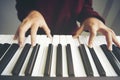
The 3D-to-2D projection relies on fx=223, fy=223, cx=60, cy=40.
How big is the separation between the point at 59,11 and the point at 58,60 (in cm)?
69

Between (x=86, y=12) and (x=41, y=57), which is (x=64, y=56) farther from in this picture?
(x=86, y=12)

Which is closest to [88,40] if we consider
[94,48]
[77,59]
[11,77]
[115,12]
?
[94,48]

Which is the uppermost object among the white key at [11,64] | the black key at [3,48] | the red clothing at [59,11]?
the white key at [11,64]

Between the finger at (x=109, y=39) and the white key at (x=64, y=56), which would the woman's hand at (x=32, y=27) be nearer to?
the white key at (x=64, y=56)

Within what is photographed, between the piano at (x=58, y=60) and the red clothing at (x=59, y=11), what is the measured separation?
1.32 feet

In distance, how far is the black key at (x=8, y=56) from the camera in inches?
30.6

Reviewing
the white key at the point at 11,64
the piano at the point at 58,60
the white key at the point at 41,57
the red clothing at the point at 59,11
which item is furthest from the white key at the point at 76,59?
the red clothing at the point at 59,11

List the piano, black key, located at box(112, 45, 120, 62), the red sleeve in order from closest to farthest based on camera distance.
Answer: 1. the piano
2. black key, located at box(112, 45, 120, 62)
3. the red sleeve

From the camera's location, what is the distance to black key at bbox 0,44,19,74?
0.78 meters

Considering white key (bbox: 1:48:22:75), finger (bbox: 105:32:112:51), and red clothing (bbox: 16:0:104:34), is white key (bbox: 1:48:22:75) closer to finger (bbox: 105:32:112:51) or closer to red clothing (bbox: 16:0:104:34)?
finger (bbox: 105:32:112:51)

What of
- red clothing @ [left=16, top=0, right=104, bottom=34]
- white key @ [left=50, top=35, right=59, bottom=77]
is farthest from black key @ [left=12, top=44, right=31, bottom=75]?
red clothing @ [left=16, top=0, right=104, bottom=34]

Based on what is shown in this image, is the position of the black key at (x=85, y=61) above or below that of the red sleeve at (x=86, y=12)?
above

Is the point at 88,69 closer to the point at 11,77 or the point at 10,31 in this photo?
the point at 11,77

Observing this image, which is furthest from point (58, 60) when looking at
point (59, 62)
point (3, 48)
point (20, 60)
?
point (3, 48)
